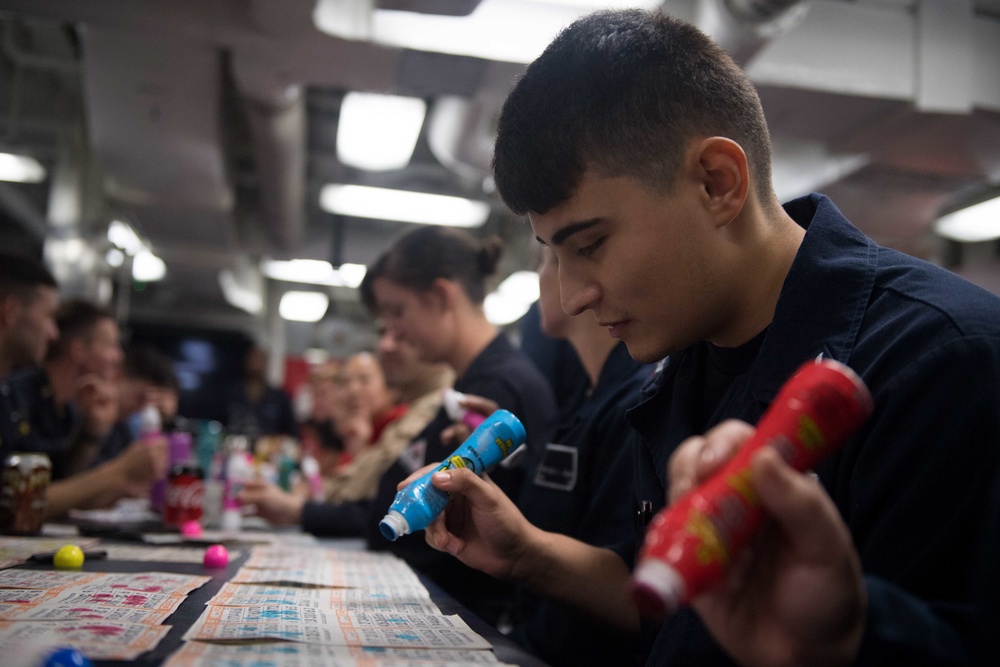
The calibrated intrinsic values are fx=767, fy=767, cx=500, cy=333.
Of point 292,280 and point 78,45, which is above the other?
point 78,45

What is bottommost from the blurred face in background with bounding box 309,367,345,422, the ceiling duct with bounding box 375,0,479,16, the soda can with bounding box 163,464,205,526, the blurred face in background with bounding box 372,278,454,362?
the soda can with bounding box 163,464,205,526

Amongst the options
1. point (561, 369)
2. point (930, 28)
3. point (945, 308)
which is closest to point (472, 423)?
point (561, 369)

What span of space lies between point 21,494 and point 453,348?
3.93 ft

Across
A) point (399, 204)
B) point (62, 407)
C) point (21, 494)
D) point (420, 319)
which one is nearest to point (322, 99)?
point (399, 204)

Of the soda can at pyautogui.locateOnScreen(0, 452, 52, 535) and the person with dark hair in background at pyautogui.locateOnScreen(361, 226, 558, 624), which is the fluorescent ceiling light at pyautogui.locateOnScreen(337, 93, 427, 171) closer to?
the person with dark hair in background at pyautogui.locateOnScreen(361, 226, 558, 624)

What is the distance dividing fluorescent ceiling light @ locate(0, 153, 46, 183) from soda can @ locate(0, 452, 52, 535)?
4950 mm

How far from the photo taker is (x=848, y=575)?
0.62 m

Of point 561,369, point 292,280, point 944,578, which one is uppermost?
point 292,280

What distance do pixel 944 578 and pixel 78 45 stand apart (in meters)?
6.10

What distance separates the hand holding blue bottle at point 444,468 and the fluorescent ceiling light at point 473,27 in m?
2.61

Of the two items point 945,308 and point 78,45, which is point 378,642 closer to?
point 945,308

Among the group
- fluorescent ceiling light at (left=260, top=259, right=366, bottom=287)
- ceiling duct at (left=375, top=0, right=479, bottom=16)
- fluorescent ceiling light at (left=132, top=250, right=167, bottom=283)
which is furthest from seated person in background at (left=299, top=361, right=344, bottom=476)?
ceiling duct at (left=375, top=0, right=479, bottom=16)

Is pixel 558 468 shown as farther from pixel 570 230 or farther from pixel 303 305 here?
pixel 303 305

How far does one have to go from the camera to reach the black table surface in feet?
2.64
